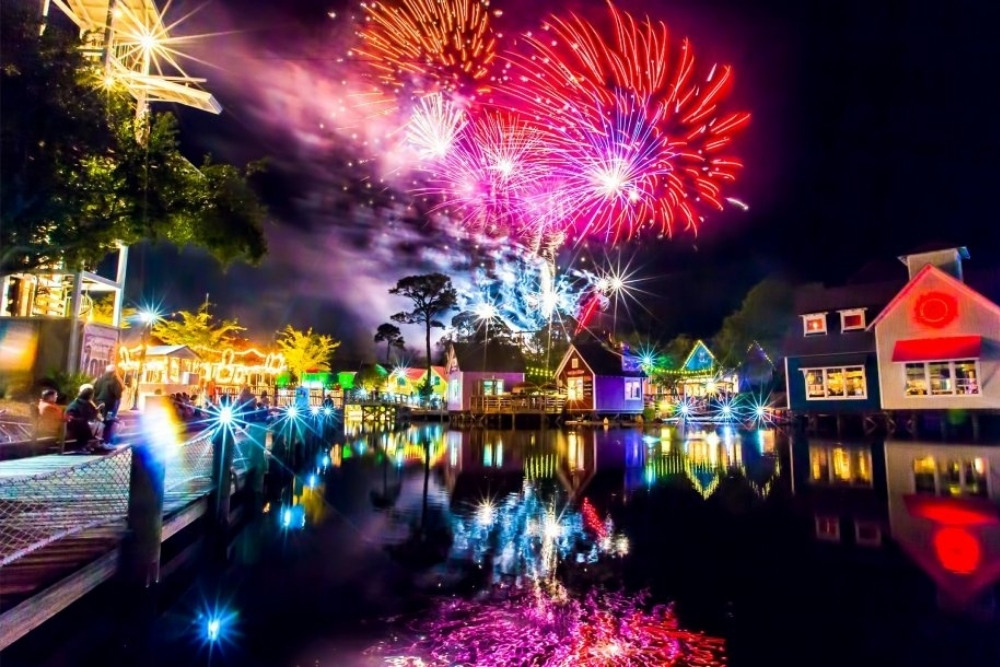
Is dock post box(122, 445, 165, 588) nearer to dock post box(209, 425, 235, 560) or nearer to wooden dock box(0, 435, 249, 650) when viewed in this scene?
wooden dock box(0, 435, 249, 650)

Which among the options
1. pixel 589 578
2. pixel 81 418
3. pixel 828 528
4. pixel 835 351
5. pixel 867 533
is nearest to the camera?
pixel 589 578

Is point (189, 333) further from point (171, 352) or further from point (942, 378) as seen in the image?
point (942, 378)

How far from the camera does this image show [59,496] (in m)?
7.90

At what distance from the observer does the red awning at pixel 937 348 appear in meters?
28.8

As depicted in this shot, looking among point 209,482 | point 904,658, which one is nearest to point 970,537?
point 904,658

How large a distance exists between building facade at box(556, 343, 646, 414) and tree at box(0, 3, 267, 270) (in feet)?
120

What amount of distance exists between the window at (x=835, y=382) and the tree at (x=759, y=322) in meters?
17.3


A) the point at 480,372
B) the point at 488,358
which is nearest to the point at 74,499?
the point at 480,372

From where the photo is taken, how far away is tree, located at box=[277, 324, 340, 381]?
222ft

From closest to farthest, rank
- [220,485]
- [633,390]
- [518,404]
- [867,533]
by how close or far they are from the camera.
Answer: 1. [867,533]
2. [220,485]
3. [518,404]
4. [633,390]

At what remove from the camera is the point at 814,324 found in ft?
120

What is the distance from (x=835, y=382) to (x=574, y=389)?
19216 mm

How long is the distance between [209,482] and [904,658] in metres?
10.6

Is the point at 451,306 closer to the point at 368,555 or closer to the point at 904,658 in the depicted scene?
the point at 368,555
